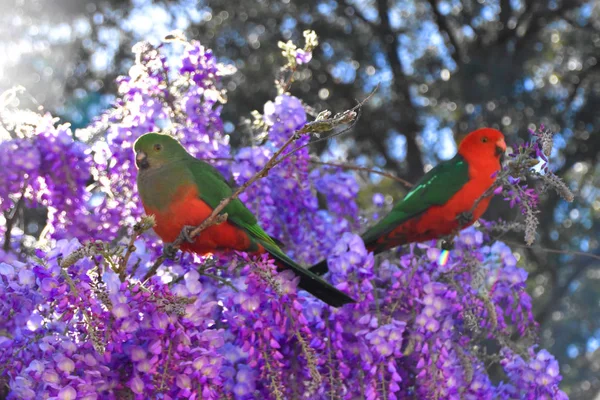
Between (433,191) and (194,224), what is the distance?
0.99 m

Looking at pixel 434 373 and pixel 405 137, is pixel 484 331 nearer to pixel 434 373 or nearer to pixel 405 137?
pixel 434 373

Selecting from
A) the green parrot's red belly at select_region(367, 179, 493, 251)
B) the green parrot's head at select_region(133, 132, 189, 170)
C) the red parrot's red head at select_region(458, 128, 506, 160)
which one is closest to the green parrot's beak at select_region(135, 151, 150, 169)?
the green parrot's head at select_region(133, 132, 189, 170)

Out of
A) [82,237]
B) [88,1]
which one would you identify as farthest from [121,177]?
[88,1]

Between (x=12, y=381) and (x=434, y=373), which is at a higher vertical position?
(x=12, y=381)

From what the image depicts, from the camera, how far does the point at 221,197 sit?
183 centimetres

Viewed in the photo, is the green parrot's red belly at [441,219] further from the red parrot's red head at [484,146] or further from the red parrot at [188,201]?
the red parrot at [188,201]

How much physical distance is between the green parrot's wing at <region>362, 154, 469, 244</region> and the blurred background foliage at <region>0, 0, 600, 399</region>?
308cm

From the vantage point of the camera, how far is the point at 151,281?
1302 millimetres

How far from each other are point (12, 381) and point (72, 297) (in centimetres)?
23

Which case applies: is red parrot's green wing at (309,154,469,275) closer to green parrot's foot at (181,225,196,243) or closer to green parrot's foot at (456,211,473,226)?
green parrot's foot at (456,211,473,226)

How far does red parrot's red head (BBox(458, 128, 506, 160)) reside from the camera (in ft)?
8.55

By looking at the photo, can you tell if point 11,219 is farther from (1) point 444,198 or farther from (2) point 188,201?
(1) point 444,198

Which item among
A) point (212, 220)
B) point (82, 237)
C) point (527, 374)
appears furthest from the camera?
point (82, 237)

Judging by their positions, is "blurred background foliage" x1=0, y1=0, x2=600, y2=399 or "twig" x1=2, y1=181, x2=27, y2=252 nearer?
"twig" x1=2, y1=181, x2=27, y2=252
